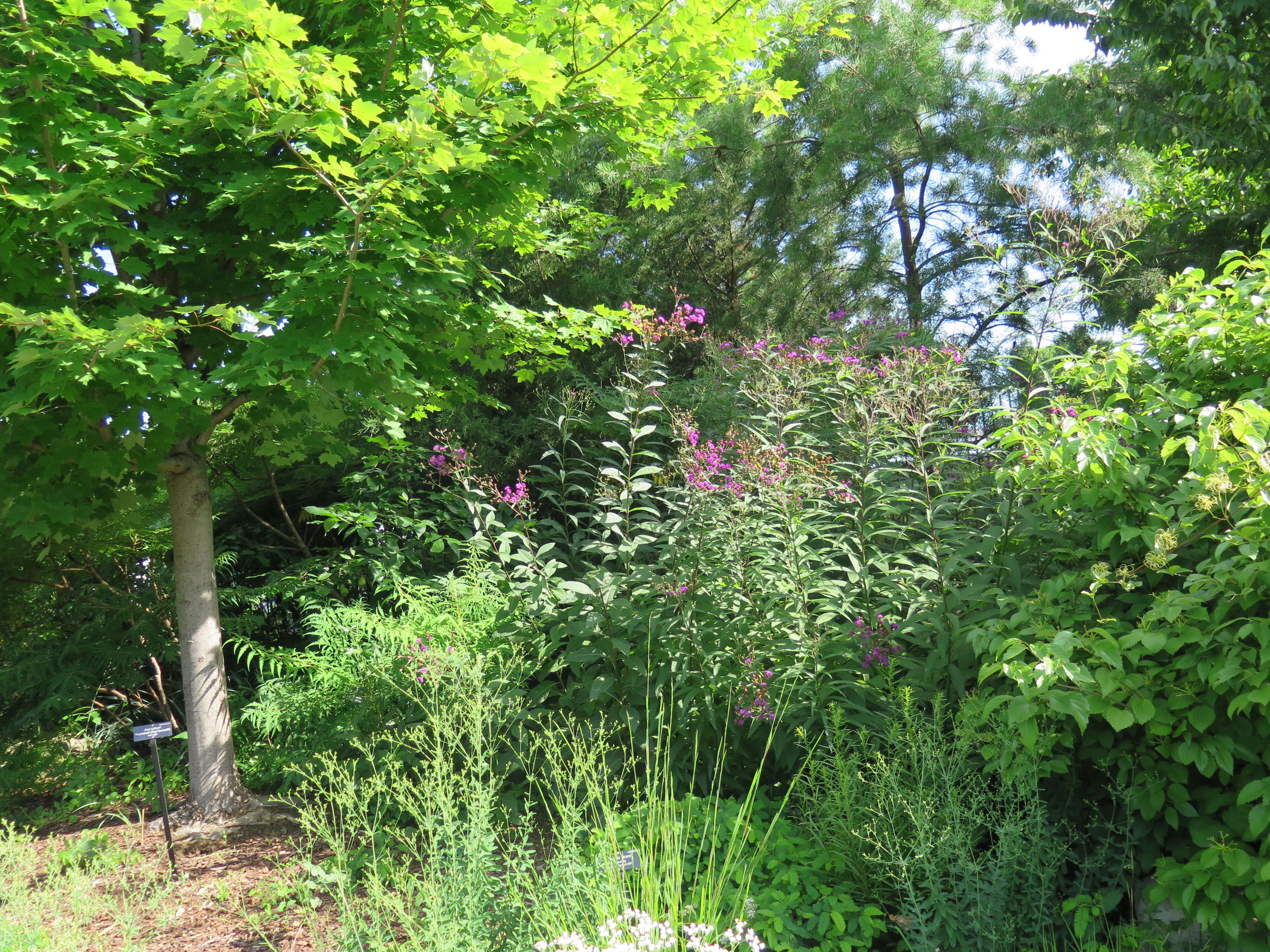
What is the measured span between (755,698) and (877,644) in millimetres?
539

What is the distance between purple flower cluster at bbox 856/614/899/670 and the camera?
3.27m

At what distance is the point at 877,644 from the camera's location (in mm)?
3311

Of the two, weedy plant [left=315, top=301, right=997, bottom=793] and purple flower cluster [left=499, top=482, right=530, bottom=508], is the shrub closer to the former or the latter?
weedy plant [left=315, top=301, right=997, bottom=793]

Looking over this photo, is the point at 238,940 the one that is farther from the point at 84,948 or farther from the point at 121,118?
the point at 121,118

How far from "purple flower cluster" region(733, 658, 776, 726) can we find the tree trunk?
8.88 ft

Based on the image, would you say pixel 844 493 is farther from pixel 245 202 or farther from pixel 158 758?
pixel 158 758

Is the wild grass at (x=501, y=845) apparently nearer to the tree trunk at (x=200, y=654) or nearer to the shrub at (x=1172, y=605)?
the tree trunk at (x=200, y=654)

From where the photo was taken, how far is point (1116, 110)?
6.21 meters

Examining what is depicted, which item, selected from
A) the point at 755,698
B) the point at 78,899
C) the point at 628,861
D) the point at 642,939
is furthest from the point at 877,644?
the point at 78,899

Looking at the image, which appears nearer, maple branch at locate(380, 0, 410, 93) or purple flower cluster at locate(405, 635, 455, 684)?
maple branch at locate(380, 0, 410, 93)

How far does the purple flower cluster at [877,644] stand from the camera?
3266 mm

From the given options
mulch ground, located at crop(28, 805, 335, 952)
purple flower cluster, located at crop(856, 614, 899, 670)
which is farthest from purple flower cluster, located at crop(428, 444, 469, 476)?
purple flower cluster, located at crop(856, 614, 899, 670)

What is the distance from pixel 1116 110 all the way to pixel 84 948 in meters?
7.81

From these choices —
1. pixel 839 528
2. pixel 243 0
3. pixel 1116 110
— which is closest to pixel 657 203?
pixel 839 528
